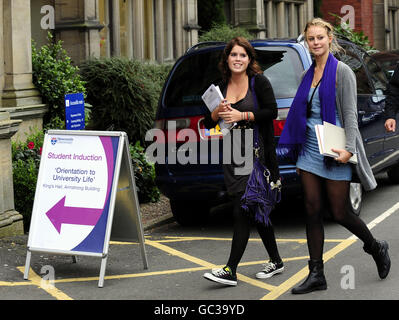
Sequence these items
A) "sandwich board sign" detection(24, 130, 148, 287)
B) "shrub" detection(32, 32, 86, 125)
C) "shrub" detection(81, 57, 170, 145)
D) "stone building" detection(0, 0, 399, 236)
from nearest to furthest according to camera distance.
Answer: "sandwich board sign" detection(24, 130, 148, 287)
"stone building" detection(0, 0, 399, 236)
"shrub" detection(32, 32, 86, 125)
"shrub" detection(81, 57, 170, 145)

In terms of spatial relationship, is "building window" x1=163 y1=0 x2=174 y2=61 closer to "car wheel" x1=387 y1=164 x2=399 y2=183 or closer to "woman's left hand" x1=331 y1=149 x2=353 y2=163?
"car wheel" x1=387 y1=164 x2=399 y2=183

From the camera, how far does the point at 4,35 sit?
35.8 feet

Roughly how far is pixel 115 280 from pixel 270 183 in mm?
1529

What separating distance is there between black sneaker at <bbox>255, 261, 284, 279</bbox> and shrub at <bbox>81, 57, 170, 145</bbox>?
5.97 meters

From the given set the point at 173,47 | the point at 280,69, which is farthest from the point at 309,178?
the point at 173,47

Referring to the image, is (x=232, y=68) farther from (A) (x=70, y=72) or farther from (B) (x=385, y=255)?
(A) (x=70, y=72)

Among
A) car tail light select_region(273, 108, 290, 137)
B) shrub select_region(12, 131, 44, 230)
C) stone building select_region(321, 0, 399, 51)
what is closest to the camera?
car tail light select_region(273, 108, 290, 137)

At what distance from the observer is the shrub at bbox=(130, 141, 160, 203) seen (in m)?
10.9

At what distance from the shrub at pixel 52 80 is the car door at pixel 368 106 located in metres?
3.89

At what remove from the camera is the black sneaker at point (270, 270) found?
22.5ft

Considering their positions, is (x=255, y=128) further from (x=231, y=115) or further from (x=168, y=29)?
(x=168, y=29)

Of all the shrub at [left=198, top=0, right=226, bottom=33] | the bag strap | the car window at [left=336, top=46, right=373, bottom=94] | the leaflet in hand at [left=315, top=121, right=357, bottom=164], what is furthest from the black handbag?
the shrub at [left=198, top=0, right=226, bottom=33]

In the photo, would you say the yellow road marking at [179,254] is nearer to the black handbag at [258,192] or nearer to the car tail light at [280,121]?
the black handbag at [258,192]

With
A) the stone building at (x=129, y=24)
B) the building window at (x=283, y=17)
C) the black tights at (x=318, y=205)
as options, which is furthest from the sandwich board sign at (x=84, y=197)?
the building window at (x=283, y=17)
